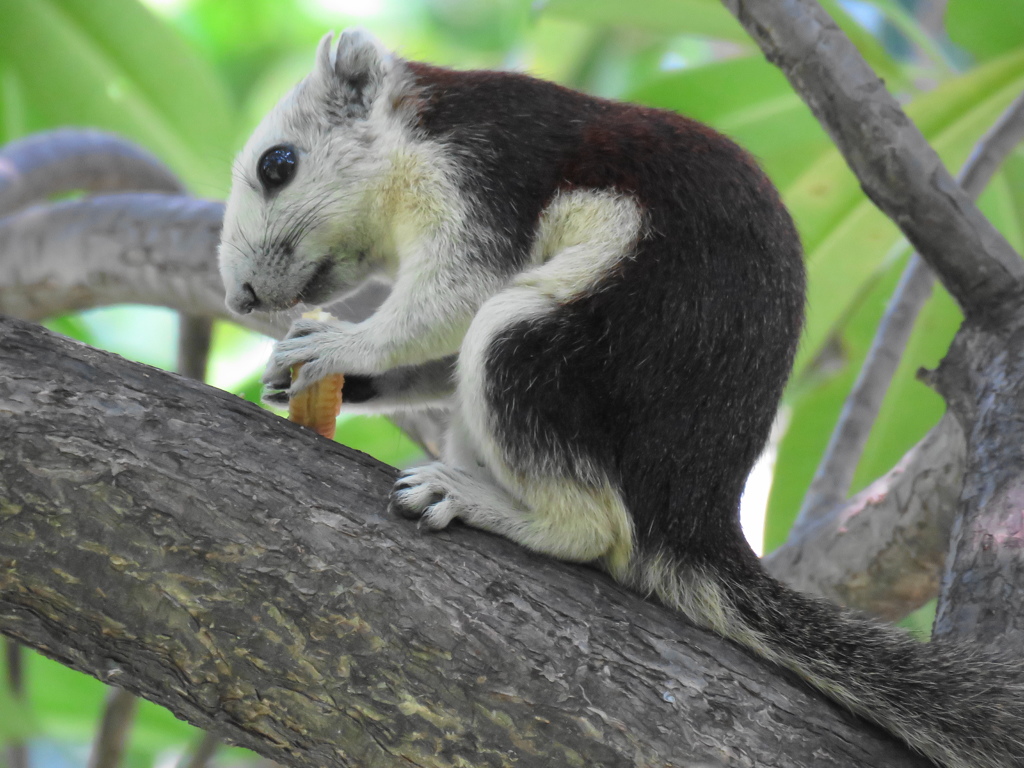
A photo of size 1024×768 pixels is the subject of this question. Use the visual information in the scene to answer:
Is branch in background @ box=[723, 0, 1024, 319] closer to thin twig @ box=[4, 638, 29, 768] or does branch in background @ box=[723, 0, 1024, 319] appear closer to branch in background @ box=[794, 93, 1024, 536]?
branch in background @ box=[794, 93, 1024, 536]

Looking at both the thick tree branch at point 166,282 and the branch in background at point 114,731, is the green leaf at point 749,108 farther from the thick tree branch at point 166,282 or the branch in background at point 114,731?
the branch in background at point 114,731

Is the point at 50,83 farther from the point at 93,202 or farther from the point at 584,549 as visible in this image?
the point at 584,549

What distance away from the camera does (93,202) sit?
11.0 feet

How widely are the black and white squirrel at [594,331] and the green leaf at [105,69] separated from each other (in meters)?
1.93

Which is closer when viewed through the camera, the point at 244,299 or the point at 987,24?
the point at 244,299

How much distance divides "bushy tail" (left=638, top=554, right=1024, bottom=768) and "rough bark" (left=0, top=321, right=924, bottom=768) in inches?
2.6

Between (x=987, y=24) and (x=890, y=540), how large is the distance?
1.73m

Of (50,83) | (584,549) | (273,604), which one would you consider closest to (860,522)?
(584,549)

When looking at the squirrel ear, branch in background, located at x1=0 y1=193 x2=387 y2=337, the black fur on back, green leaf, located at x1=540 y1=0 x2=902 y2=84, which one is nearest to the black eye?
the squirrel ear

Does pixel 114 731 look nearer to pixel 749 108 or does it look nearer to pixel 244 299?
pixel 244 299

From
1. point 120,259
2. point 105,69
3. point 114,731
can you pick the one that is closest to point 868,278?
point 120,259

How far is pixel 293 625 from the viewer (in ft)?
4.80

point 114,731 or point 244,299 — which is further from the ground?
point 244,299

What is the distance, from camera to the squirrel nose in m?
2.17
